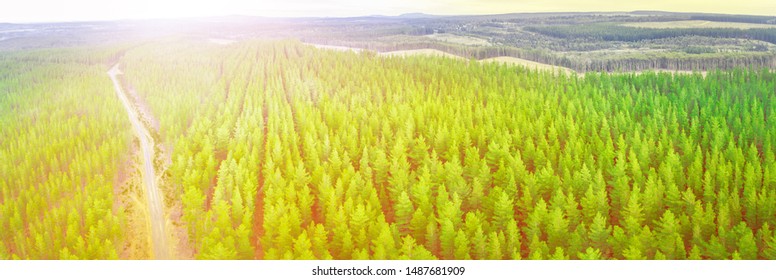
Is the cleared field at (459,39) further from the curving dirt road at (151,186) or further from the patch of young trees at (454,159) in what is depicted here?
the curving dirt road at (151,186)

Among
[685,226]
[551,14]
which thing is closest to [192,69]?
[551,14]

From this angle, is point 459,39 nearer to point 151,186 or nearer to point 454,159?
point 454,159

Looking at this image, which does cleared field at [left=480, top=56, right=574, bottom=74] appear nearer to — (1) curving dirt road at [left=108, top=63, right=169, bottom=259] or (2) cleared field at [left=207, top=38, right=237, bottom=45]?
(2) cleared field at [left=207, top=38, right=237, bottom=45]

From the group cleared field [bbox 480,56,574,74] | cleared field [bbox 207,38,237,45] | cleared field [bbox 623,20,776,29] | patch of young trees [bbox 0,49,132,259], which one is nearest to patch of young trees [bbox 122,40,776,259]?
cleared field [bbox 207,38,237,45]

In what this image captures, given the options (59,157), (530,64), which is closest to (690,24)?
(530,64)

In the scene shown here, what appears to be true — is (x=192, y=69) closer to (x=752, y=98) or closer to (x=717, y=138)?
(x=717, y=138)

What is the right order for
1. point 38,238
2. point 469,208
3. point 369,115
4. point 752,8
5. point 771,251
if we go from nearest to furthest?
point 771,251
point 38,238
point 469,208
point 752,8
point 369,115
